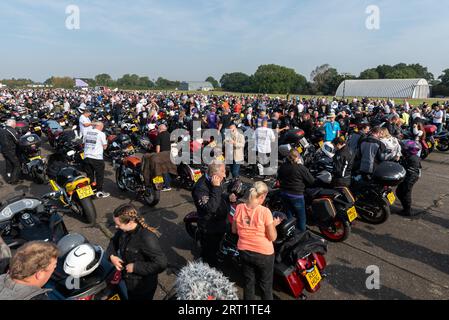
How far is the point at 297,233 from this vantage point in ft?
11.9

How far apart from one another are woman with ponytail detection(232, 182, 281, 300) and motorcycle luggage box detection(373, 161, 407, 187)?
284 cm

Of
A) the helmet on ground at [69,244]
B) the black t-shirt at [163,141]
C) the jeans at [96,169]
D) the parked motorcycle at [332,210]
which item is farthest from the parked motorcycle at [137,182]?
the helmet on ground at [69,244]

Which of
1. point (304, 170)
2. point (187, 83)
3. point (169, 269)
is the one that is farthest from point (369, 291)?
point (187, 83)

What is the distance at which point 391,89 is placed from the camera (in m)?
64.0

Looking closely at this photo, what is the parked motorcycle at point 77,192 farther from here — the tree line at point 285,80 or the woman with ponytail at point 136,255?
the tree line at point 285,80

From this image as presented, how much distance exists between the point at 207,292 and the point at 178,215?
159 inches

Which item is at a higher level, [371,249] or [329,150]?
[329,150]

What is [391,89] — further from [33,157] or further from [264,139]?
[33,157]

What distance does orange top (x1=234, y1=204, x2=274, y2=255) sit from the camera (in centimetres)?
285

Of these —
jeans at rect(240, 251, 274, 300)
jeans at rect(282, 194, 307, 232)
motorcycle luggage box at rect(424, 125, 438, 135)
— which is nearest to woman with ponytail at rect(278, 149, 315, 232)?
jeans at rect(282, 194, 307, 232)

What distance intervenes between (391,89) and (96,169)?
72369 mm

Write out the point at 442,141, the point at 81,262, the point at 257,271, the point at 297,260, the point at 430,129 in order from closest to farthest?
the point at 81,262 < the point at 257,271 < the point at 297,260 < the point at 430,129 < the point at 442,141

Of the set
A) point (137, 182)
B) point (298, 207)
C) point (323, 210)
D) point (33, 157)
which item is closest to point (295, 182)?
point (298, 207)
